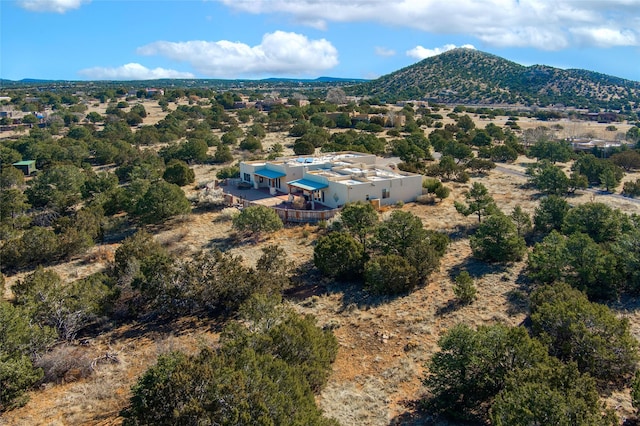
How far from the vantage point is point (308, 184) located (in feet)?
136

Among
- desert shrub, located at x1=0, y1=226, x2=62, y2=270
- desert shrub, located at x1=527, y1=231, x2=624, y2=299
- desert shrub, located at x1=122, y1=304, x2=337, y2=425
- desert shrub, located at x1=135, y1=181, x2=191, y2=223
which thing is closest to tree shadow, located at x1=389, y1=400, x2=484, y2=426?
desert shrub, located at x1=122, y1=304, x2=337, y2=425

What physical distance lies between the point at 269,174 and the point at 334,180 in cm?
803

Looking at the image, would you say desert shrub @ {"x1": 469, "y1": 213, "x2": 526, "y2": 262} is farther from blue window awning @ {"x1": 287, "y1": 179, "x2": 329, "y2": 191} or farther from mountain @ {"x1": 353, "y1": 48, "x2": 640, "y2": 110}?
mountain @ {"x1": 353, "y1": 48, "x2": 640, "y2": 110}

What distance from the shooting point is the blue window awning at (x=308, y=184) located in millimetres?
39894

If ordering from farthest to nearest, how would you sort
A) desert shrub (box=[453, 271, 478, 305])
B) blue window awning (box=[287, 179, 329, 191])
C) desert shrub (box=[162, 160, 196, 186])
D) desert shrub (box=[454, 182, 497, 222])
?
desert shrub (box=[162, 160, 196, 186]) < blue window awning (box=[287, 179, 329, 191]) < desert shrub (box=[454, 182, 497, 222]) < desert shrub (box=[453, 271, 478, 305])

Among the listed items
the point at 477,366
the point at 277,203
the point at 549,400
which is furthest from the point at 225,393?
the point at 277,203

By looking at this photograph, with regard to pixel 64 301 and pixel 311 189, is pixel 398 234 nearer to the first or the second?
pixel 311 189

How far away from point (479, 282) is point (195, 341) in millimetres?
15189

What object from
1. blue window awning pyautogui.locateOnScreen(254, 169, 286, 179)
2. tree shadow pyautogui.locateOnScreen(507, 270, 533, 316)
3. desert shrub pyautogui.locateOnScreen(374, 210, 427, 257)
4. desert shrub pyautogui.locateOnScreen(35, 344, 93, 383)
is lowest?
desert shrub pyautogui.locateOnScreen(35, 344, 93, 383)

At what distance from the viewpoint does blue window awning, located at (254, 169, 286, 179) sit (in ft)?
147

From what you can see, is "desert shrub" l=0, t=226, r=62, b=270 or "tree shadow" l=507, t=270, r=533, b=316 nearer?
"tree shadow" l=507, t=270, r=533, b=316

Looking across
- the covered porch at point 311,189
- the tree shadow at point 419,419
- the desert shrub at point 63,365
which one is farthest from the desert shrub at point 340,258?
the covered porch at point 311,189

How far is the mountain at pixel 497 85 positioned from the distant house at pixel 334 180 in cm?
Result: 11577

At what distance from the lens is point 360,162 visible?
1955 inches
